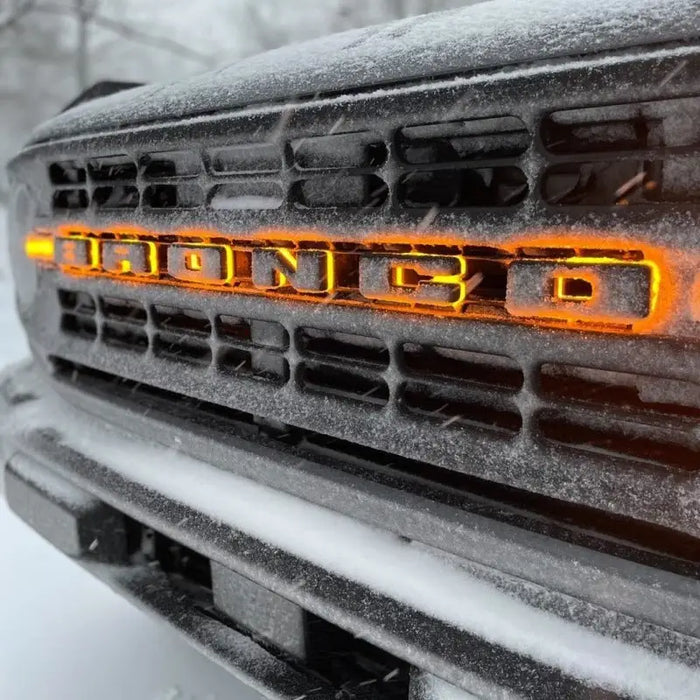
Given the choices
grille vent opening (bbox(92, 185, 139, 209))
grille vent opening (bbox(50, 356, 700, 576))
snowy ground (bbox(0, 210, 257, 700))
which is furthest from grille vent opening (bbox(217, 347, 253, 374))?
snowy ground (bbox(0, 210, 257, 700))

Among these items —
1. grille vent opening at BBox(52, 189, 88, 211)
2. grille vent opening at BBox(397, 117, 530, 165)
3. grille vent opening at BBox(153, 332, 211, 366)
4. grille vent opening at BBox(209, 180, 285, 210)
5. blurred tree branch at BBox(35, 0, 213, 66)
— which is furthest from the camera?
blurred tree branch at BBox(35, 0, 213, 66)

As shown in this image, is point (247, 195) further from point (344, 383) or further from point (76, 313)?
point (76, 313)

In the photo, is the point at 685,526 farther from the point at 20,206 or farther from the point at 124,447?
the point at 20,206

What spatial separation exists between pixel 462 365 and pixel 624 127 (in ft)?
1.44

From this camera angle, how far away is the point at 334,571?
4.50 ft

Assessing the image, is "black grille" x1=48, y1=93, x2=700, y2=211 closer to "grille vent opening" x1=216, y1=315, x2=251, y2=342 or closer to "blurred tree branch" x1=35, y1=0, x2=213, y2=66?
"grille vent opening" x1=216, y1=315, x2=251, y2=342

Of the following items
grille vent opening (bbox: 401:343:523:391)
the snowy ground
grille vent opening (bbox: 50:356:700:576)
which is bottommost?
the snowy ground

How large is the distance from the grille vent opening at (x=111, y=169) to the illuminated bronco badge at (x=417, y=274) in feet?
0.52

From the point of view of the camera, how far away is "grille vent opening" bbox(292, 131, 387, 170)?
1326 mm

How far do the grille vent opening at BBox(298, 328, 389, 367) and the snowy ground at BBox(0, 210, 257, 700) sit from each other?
1.11 meters

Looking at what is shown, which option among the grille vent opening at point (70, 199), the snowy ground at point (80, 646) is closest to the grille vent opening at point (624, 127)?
the grille vent opening at point (70, 199)

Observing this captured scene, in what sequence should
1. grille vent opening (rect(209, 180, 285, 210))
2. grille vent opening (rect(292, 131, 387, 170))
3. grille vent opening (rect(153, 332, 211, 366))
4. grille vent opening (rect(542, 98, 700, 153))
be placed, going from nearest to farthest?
grille vent opening (rect(542, 98, 700, 153)), grille vent opening (rect(292, 131, 387, 170)), grille vent opening (rect(209, 180, 285, 210)), grille vent opening (rect(153, 332, 211, 366))

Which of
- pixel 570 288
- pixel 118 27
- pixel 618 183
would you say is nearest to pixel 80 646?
pixel 570 288

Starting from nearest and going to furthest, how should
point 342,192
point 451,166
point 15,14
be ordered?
point 451,166, point 342,192, point 15,14
